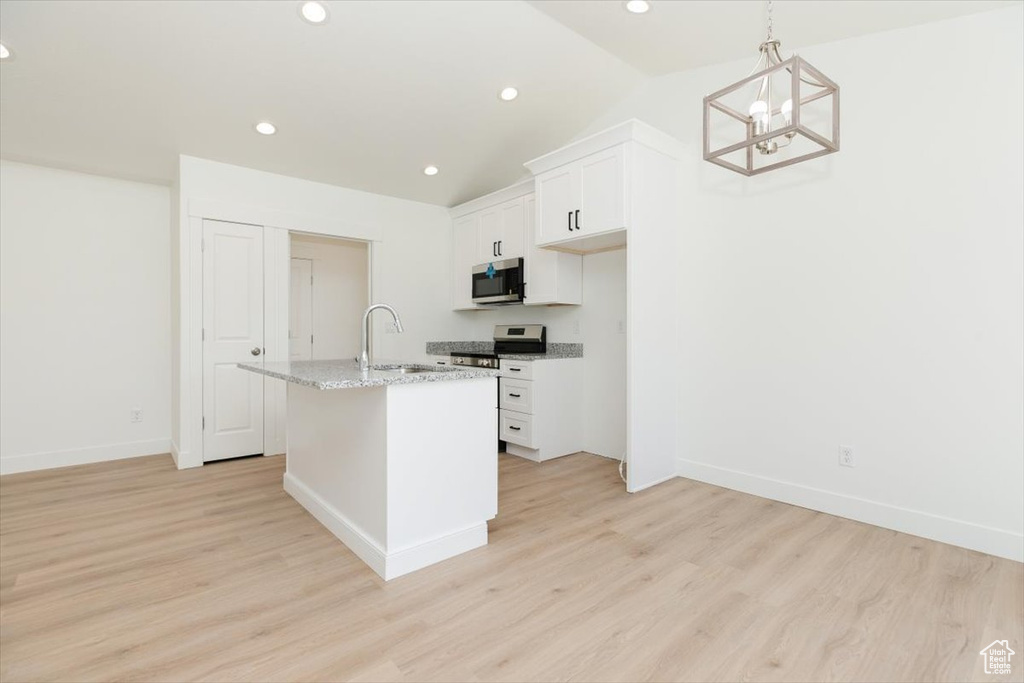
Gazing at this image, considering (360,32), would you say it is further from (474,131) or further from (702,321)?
(702,321)

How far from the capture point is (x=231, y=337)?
4.11 m

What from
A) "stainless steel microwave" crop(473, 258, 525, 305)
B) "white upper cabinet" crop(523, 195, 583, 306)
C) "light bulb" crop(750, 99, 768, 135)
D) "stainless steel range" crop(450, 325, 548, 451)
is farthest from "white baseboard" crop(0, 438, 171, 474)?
"light bulb" crop(750, 99, 768, 135)

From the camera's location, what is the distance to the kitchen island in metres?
2.19

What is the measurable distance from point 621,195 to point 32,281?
454 cm

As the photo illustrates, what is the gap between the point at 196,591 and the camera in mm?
2072

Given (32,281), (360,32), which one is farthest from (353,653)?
(32,281)

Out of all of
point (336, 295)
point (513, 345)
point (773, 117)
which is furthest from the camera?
point (336, 295)

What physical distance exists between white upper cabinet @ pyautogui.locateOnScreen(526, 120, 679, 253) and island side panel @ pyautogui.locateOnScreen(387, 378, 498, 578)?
1547 mm

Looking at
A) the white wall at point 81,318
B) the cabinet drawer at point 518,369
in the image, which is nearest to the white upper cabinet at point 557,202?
the cabinet drawer at point 518,369

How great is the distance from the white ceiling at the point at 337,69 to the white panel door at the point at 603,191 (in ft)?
2.36

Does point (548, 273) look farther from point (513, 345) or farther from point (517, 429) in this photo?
point (517, 429)

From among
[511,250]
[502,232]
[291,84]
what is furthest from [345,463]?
[502,232]

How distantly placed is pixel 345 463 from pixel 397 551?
1.96 ft

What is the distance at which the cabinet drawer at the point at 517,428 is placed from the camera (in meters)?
4.05
